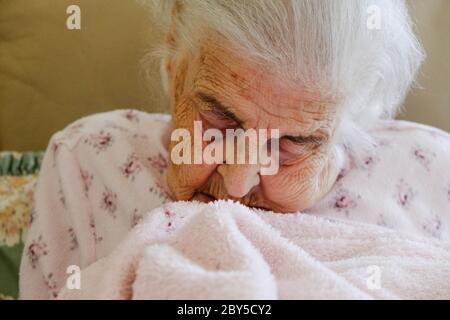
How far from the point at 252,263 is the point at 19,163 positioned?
0.92m

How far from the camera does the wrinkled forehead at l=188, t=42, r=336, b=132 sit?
2.58 feet

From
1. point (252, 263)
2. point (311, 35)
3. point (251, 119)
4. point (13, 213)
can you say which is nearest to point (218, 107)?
point (251, 119)

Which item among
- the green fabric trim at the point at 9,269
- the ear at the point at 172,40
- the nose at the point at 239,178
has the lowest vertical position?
the green fabric trim at the point at 9,269

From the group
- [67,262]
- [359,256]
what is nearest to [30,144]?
[67,262]

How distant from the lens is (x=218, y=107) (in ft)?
2.70

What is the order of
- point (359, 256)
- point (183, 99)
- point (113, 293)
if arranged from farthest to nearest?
point (183, 99) < point (359, 256) < point (113, 293)

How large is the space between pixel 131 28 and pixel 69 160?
40cm

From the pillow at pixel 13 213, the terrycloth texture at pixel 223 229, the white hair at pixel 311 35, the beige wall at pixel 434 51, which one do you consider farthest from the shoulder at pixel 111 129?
the beige wall at pixel 434 51

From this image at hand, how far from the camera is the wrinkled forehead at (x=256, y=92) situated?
0.79m

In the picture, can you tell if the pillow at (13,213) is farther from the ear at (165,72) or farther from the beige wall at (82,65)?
the ear at (165,72)

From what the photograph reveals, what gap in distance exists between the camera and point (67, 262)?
1.04 m

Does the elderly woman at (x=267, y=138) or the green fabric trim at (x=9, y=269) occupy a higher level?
the elderly woman at (x=267, y=138)

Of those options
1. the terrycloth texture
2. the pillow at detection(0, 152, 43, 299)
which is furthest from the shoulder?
the pillow at detection(0, 152, 43, 299)
